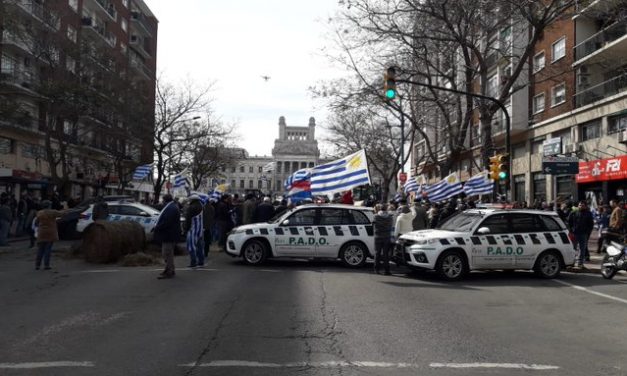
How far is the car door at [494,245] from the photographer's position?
1214cm

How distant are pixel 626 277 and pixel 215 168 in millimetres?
36977

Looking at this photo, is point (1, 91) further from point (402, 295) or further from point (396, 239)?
→ point (402, 295)

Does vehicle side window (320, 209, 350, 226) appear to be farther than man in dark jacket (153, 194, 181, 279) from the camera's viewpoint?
Yes

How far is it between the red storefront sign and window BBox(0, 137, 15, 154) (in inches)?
1254

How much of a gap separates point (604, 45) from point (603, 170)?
253 inches

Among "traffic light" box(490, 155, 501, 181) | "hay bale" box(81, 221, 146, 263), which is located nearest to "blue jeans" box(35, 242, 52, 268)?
"hay bale" box(81, 221, 146, 263)

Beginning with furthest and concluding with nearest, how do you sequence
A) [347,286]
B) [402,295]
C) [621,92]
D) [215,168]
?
1. [215,168]
2. [621,92]
3. [347,286]
4. [402,295]

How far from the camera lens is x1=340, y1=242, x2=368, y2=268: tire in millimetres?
13805

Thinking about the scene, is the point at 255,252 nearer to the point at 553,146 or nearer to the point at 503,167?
the point at 503,167

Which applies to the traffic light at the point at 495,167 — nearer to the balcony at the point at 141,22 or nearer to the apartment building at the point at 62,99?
the apartment building at the point at 62,99

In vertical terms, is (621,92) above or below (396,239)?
above

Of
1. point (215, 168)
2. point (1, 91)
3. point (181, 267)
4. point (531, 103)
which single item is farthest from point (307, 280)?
point (215, 168)

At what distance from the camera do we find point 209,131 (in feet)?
131

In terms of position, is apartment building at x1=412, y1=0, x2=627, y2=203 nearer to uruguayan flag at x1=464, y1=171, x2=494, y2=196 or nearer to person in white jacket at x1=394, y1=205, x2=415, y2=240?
uruguayan flag at x1=464, y1=171, x2=494, y2=196
